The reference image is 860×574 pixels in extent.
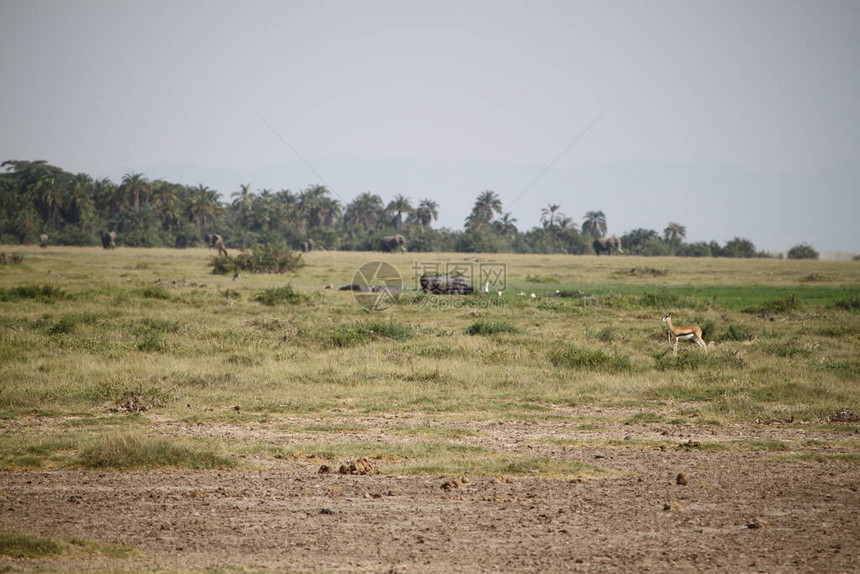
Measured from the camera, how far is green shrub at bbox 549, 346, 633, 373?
16.6m

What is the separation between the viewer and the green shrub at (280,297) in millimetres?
29000

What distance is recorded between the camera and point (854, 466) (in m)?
9.77

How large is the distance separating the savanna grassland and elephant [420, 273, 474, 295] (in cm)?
1097

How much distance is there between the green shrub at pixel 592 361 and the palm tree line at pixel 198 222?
76.8m

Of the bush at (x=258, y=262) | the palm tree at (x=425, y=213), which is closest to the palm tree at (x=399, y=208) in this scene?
the palm tree at (x=425, y=213)

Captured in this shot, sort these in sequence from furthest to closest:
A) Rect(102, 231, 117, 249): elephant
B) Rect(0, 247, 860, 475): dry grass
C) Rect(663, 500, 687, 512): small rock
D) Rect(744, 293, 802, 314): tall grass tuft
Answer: Rect(102, 231, 117, 249): elephant < Rect(744, 293, 802, 314): tall grass tuft < Rect(0, 247, 860, 475): dry grass < Rect(663, 500, 687, 512): small rock

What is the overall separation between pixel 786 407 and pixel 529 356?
5.93 meters

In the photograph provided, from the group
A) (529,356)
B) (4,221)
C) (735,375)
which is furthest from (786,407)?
(4,221)

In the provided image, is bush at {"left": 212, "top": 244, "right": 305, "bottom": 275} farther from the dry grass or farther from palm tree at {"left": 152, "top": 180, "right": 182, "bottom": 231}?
palm tree at {"left": 152, "top": 180, "right": 182, "bottom": 231}

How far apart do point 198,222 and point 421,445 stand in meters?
104

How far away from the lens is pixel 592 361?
55.2 ft

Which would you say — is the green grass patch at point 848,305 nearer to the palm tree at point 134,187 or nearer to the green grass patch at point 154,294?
the green grass patch at point 154,294

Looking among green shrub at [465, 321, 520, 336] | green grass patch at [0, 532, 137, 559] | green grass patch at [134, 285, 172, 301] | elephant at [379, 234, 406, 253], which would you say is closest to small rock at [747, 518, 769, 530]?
green grass patch at [0, 532, 137, 559]

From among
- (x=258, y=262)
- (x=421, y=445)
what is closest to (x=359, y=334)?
(x=421, y=445)
